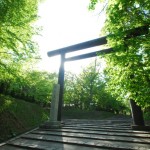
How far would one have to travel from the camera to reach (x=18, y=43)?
400 inches

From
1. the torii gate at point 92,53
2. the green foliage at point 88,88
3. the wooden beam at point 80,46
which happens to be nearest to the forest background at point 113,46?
the torii gate at point 92,53

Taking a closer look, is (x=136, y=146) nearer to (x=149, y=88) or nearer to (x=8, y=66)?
(x=149, y=88)

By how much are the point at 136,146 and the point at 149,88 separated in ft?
5.08

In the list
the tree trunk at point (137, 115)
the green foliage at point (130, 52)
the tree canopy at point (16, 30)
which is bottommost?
the tree trunk at point (137, 115)

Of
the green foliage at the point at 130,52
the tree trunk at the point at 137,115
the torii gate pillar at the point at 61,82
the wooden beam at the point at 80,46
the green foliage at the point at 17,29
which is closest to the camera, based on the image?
the green foliage at the point at 130,52

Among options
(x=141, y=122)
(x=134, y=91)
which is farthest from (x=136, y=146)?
(x=141, y=122)

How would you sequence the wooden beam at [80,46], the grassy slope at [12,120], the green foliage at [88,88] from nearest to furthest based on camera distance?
1. the wooden beam at [80,46]
2. the grassy slope at [12,120]
3. the green foliage at [88,88]

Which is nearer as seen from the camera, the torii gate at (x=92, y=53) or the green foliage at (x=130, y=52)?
the green foliage at (x=130, y=52)

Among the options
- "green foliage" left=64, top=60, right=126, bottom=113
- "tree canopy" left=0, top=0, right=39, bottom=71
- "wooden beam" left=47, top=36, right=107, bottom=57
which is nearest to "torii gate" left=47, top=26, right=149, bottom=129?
"wooden beam" left=47, top=36, right=107, bottom=57

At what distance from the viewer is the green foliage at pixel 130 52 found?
15.9ft

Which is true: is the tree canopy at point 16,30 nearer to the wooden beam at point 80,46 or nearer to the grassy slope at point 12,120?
the wooden beam at point 80,46

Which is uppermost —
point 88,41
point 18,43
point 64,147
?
point 18,43

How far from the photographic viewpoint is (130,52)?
5047 mm

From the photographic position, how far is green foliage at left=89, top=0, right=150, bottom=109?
4855 millimetres
